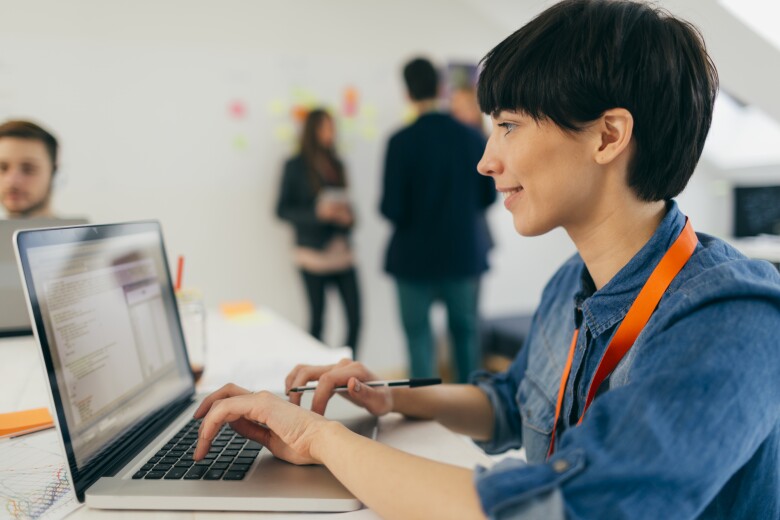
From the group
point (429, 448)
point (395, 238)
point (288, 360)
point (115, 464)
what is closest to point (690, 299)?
point (429, 448)

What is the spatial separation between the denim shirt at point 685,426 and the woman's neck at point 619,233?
96 millimetres

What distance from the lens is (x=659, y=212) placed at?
2.74 ft

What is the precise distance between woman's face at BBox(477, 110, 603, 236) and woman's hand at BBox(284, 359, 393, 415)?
1.08 ft

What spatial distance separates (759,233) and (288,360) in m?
3.46

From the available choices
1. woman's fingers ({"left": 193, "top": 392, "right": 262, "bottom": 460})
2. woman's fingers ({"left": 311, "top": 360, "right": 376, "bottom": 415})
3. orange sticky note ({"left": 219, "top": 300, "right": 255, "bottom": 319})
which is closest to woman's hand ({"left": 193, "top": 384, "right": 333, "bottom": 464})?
woman's fingers ({"left": 193, "top": 392, "right": 262, "bottom": 460})

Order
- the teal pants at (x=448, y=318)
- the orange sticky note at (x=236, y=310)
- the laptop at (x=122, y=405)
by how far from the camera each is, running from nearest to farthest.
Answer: the laptop at (x=122, y=405) → the orange sticky note at (x=236, y=310) → the teal pants at (x=448, y=318)

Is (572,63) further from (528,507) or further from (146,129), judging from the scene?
(146,129)

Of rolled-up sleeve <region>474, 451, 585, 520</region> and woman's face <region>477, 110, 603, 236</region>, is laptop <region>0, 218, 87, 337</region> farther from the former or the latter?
rolled-up sleeve <region>474, 451, 585, 520</region>

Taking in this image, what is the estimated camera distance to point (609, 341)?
795 millimetres

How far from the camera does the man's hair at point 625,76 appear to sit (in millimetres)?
733

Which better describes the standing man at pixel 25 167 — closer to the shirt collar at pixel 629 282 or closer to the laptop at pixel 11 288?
the laptop at pixel 11 288

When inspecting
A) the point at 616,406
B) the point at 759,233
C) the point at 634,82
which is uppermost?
the point at 634,82

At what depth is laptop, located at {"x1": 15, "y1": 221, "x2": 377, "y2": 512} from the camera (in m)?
0.67

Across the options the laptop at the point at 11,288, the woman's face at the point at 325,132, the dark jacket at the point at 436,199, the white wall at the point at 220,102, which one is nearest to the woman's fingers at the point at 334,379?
the laptop at the point at 11,288
